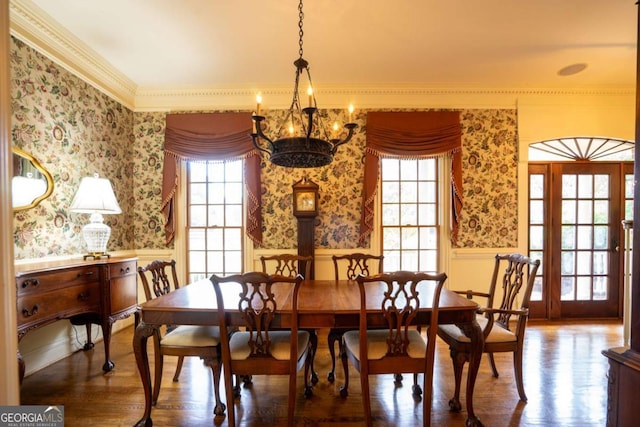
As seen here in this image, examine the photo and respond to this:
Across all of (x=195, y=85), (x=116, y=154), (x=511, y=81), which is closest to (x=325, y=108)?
(x=195, y=85)

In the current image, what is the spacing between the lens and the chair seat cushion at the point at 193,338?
6.28 feet

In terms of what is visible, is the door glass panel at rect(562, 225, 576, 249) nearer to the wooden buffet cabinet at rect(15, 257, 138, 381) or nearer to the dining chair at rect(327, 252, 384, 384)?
the dining chair at rect(327, 252, 384, 384)

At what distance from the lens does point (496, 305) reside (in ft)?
11.9

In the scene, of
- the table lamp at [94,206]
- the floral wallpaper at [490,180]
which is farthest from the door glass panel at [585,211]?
the table lamp at [94,206]

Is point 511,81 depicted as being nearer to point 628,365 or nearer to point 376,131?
point 376,131

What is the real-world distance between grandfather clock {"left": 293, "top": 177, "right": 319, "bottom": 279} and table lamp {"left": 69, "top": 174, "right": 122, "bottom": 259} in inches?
72.0

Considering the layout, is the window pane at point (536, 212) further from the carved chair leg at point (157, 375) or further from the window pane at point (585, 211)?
the carved chair leg at point (157, 375)

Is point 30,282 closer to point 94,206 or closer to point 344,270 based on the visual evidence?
point 94,206

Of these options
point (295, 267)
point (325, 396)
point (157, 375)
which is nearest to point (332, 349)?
point (325, 396)

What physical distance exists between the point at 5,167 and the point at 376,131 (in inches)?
129

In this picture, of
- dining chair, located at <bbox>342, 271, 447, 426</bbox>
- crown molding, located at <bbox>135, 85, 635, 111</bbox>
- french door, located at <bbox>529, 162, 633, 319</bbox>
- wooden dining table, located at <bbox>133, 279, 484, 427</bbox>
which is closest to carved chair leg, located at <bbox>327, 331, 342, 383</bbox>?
dining chair, located at <bbox>342, 271, 447, 426</bbox>

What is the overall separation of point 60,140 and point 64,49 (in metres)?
0.85

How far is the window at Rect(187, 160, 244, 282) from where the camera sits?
3764 mm

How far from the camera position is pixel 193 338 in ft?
6.41
